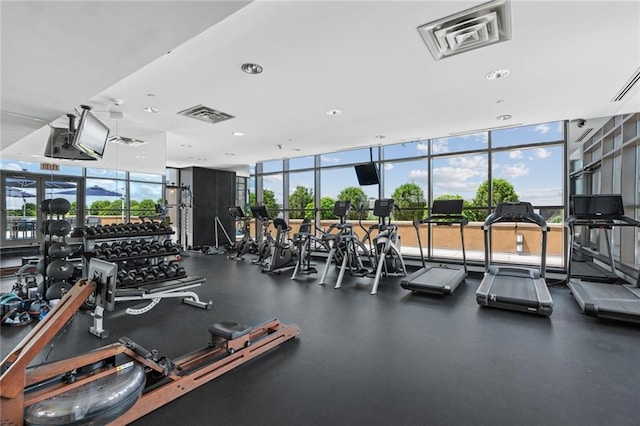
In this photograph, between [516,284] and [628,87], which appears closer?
[628,87]

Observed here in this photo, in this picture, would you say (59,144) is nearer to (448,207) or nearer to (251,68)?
(251,68)

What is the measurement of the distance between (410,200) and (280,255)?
3526 millimetres

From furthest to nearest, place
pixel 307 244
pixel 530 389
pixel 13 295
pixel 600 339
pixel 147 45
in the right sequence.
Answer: pixel 307 244, pixel 13 295, pixel 600 339, pixel 147 45, pixel 530 389

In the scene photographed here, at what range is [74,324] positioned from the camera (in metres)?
3.55

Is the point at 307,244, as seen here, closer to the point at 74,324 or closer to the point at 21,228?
the point at 74,324

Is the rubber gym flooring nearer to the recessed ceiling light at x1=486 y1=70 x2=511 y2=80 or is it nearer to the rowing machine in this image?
the rowing machine

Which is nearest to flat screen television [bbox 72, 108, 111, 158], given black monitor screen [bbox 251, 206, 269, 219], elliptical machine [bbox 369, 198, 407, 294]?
black monitor screen [bbox 251, 206, 269, 219]

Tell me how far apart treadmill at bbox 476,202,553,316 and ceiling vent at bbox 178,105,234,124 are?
4.86 metres

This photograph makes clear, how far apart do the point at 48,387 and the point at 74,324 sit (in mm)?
2286

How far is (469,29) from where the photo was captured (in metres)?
2.71

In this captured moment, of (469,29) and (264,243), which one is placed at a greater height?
(469,29)

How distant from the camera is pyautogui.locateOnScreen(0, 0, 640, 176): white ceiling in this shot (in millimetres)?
2229

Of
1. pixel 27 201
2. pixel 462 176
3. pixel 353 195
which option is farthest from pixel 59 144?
pixel 462 176

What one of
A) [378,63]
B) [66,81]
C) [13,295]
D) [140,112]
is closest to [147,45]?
[66,81]
